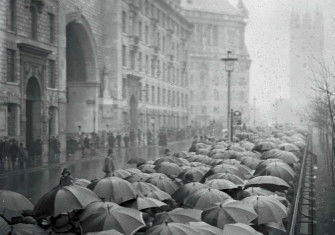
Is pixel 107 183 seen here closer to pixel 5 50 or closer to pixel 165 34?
pixel 5 50

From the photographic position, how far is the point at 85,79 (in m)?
51.2

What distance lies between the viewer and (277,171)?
55.0 ft

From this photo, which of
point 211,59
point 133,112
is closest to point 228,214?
point 133,112

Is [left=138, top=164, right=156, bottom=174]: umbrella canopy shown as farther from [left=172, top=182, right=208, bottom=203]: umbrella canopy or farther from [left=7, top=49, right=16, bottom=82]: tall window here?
[left=7, top=49, right=16, bottom=82]: tall window

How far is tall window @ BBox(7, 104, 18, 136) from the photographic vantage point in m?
33.2

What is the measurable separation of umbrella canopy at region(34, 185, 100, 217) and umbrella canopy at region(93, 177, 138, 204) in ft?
4.07

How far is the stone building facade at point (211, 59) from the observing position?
361 ft

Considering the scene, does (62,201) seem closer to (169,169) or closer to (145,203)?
(145,203)

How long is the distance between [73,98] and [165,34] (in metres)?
24.0

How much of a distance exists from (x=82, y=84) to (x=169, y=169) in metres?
34.7

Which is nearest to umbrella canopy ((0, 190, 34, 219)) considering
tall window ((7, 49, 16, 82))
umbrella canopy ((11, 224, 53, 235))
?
umbrella canopy ((11, 224, 53, 235))

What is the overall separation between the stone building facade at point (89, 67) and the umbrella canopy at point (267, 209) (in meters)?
23.2

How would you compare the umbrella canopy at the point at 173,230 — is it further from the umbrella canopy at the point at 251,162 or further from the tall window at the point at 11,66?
the tall window at the point at 11,66

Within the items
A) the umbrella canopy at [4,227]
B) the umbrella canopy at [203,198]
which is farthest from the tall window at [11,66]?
the umbrella canopy at [4,227]
